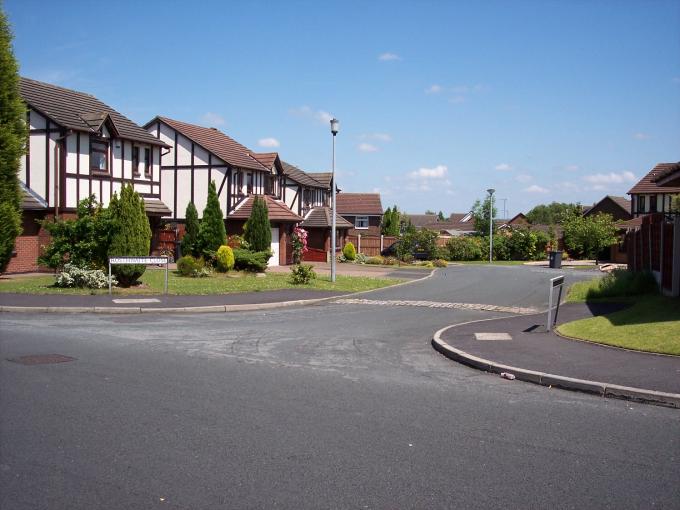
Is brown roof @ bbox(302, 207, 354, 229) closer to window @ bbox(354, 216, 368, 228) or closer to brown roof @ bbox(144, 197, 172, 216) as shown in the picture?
brown roof @ bbox(144, 197, 172, 216)

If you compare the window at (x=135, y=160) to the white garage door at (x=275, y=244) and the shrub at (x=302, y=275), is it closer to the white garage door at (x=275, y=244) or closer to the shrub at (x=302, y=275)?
the white garage door at (x=275, y=244)

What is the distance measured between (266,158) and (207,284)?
18924mm

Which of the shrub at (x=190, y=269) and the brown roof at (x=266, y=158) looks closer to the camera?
the shrub at (x=190, y=269)

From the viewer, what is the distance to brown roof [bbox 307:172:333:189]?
55.7 meters

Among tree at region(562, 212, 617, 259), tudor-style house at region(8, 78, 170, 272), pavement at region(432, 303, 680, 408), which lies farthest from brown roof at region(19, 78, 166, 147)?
tree at region(562, 212, 617, 259)

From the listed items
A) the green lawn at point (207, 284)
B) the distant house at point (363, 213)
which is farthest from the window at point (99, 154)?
the distant house at point (363, 213)

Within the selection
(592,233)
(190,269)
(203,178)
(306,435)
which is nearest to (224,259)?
(190,269)

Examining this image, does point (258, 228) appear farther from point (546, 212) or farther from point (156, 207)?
point (546, 212)

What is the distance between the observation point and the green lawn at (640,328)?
11094 millimetres

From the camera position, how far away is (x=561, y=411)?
785 centimetres

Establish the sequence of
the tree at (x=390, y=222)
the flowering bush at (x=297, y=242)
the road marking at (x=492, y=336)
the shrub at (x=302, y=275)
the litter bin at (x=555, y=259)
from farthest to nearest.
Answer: the tree at (x=390, y=222)
the litter bin at (x=555, y=259)
the flowering bush at (x=297, y=242)
the shrub at (x=302, y=275)
the road marking at (x=492, y=336)

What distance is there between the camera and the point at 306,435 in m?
6.61

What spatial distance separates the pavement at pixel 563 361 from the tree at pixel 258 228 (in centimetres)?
2160

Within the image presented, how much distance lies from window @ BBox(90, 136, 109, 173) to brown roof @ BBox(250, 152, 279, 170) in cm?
1162
